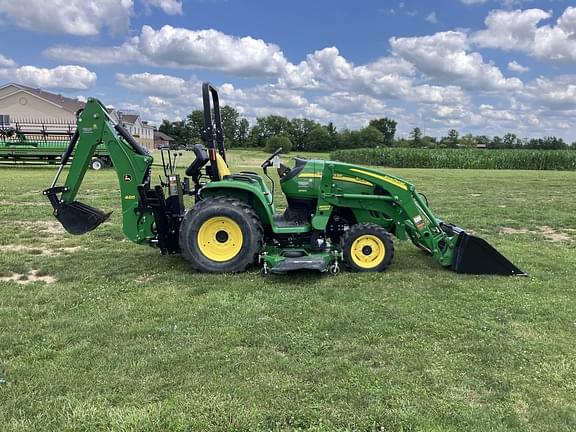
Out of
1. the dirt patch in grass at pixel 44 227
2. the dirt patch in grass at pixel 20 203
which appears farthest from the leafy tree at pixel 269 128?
the dirt patch in grass at pixel 44 227

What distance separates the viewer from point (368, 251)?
603 cm

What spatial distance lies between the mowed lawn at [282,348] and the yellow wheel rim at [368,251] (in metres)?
0.23

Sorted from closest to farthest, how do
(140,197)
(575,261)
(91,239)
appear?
(140,197) → (575,261) → (91,239)

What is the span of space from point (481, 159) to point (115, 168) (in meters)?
36.5

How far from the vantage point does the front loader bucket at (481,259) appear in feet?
19.5

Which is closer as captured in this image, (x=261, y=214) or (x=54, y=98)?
(x=261, y=214)

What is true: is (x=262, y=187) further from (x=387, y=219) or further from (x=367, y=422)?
(x=367, y=422)

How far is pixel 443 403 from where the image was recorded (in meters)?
3.13

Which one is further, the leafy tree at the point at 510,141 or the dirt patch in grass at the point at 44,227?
the leafy tree at the point at 510,141

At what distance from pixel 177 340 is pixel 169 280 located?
1839 millimetres

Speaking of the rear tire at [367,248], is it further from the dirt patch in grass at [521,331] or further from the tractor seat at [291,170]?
the dirt patch in grass at [521,331]

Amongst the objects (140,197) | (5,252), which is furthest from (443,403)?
(5,252)

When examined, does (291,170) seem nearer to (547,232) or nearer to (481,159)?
(547,232)

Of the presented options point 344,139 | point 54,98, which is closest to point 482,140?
point 344,139
